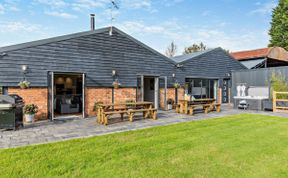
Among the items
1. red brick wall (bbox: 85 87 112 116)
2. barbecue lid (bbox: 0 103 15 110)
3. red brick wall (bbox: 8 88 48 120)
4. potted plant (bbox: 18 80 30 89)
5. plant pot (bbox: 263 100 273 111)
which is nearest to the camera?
barbecue lid (bbox: 0 103 15 110)

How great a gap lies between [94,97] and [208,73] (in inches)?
335

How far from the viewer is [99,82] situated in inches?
356

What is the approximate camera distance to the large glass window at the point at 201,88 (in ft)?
42.2

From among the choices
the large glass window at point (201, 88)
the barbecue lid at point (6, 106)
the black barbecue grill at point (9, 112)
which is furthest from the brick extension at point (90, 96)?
the barbecue lid at point (6, 106)

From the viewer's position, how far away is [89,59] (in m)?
8.79

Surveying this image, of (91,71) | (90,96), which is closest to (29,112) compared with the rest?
(90,96)

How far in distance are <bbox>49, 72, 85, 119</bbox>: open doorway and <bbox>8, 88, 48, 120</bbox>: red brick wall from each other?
0.22 meters

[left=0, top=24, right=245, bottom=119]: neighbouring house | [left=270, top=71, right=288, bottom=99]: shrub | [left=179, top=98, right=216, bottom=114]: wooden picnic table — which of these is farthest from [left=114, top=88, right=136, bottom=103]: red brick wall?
[left=270, top=71, right=288, bottom=99]: shrub

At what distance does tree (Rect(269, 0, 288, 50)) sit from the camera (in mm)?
30469

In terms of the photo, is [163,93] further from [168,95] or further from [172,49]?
[172,49]

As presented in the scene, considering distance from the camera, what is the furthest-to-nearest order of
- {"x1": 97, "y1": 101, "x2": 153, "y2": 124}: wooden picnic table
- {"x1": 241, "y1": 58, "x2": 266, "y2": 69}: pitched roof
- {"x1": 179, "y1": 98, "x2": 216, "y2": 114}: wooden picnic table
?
{"x1": 241, "y1": 58, "x2": 266, "y2": 69}: pitched roof, {"x1": 179, "y1": 98, "x2": 216, "y2": 114}: wooden picnic table, {"x1": 97, "y1": 101, "x2": 153, "y2": 124}: wooden picnic table

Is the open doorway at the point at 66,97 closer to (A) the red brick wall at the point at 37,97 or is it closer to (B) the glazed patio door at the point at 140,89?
(A) the red brick wall at the point at 37,97

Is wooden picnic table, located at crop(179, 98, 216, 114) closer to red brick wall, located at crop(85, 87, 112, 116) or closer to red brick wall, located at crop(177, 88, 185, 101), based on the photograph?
red brick wall, located at crop(177, 88, 185, 101)

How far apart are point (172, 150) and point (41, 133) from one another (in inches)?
157
